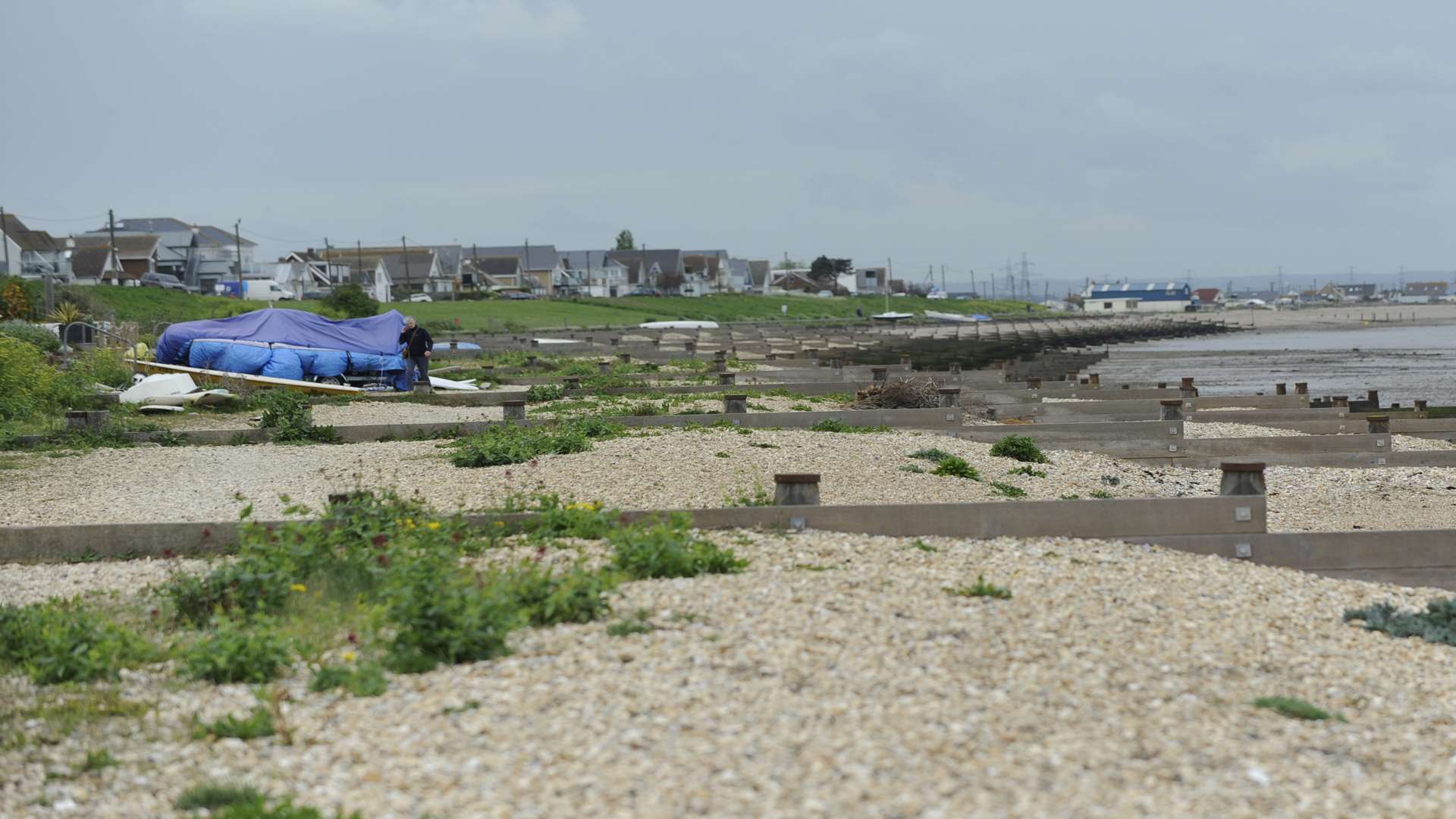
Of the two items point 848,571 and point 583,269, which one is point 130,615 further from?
point 583,269

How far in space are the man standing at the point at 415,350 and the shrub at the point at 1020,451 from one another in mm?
13036

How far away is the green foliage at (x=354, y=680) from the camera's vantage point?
23.7 ft

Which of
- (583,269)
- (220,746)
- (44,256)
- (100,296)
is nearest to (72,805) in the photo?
(220,746)

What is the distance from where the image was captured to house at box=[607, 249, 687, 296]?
146m

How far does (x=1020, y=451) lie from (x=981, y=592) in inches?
346

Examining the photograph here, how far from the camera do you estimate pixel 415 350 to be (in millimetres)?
27250

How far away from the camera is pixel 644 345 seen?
49.8 metres

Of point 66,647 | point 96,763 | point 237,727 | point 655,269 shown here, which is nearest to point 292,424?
point 66,647

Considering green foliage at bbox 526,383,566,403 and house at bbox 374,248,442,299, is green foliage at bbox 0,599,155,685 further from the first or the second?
house at bbox 374,248,442,299

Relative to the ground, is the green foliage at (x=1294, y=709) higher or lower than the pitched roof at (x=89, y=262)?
lower

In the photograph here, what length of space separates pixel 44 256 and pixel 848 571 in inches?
4109

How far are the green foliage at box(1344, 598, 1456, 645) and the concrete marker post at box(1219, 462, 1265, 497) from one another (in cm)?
189

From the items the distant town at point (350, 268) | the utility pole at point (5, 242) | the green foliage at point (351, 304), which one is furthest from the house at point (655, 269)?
the green foliage at point (351, 304)

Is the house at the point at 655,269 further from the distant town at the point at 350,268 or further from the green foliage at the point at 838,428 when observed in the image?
the green foliage at the point at 838,428
